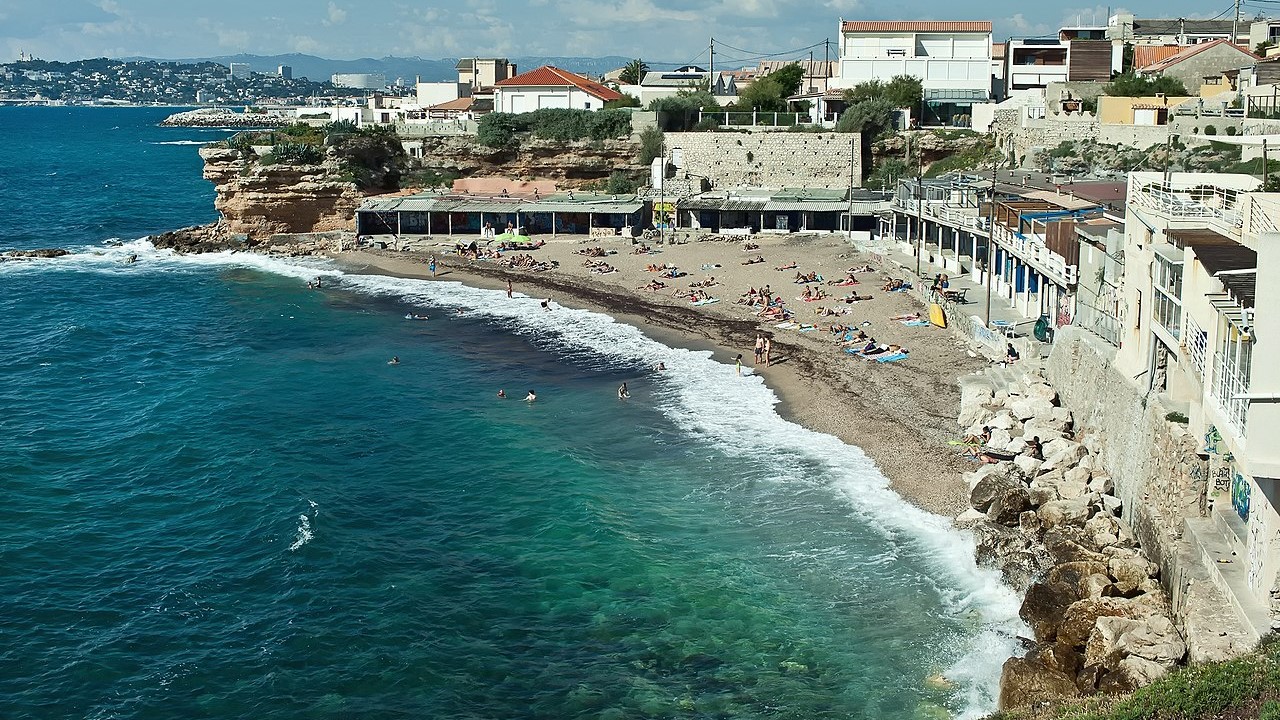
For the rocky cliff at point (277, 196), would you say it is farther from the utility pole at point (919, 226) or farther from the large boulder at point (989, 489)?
the large boulder at point (989, 489)

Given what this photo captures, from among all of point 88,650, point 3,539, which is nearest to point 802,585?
point 88,650

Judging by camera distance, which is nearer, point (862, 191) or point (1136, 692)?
point (1136, 692)

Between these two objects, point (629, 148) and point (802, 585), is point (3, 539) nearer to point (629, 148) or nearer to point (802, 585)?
point (802, 585)

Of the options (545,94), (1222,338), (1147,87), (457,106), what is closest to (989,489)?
(1222,338)

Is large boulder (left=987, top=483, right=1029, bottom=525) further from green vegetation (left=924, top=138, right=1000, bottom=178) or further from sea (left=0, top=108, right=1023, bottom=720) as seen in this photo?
green vegetation (left=924, top=138, right=1000, bottom=178)

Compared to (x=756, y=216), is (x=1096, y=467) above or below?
below

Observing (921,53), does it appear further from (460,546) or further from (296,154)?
(460,546)

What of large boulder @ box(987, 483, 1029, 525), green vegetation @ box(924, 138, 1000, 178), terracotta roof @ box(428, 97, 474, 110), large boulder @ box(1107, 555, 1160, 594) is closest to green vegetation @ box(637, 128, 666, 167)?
green vegetation @ box(924, 138, 1000, 178)
